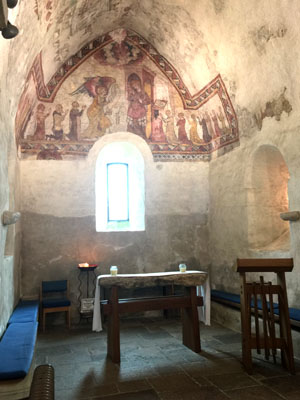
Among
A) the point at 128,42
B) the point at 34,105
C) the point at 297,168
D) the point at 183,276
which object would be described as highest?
the point at 128,42

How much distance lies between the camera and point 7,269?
221 inches

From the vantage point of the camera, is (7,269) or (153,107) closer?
(7,269)

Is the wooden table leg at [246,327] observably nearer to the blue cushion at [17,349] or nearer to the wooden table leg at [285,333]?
the wooden table leg at [285,333]

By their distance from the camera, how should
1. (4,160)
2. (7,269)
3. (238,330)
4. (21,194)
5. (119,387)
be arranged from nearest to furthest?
(119,387), (4,160), (7,269), (238,330), (21,194)

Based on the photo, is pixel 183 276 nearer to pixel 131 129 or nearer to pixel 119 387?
pixel 119 387

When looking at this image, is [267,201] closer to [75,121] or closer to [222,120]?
[222,120]

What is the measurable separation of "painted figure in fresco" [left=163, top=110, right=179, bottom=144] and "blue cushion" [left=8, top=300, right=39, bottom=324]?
15.6 feet

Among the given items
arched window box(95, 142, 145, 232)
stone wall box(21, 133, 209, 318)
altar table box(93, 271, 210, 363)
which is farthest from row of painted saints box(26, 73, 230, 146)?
altar table box(93, 271, 210, 363)

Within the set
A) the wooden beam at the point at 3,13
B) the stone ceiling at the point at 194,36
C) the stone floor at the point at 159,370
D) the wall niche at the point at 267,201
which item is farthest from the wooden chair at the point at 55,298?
the wooden beam at the point at 3,13

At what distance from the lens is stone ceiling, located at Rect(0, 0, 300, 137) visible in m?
5.40

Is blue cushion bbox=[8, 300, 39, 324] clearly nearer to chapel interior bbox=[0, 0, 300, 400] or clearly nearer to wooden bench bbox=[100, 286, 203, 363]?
chapel interior bbox=[0, 0, 300, 400]

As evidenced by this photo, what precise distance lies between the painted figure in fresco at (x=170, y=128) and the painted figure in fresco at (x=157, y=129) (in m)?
0.12

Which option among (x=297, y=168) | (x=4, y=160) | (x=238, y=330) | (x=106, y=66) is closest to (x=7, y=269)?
(x=4, y=160)

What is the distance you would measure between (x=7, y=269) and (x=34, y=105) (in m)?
3.91
